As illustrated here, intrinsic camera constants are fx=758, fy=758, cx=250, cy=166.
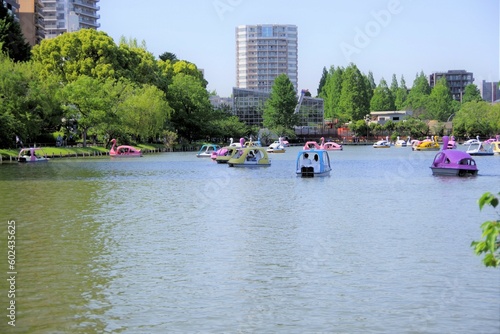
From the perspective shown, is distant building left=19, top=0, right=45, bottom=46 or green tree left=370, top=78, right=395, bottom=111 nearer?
distant building left=19, top=0, right=45, bottom=46

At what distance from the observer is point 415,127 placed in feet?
503

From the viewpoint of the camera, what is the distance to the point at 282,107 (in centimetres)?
15262

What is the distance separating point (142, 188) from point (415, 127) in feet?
398

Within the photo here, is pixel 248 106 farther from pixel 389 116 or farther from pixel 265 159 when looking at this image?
pixel 265 159

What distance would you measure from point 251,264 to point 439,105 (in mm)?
171801

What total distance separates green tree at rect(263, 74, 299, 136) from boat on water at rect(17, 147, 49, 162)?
280ft

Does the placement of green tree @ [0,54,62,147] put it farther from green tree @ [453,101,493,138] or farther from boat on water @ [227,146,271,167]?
green tree @ [453,101,493,138]

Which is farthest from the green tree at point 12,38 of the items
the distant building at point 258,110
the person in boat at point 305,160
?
the distant building at point 258,110

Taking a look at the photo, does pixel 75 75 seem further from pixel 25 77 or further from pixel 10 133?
pixel 10 133

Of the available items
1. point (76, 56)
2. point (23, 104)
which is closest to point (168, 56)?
point (76, 56)

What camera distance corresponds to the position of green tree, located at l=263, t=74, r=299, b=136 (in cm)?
15238

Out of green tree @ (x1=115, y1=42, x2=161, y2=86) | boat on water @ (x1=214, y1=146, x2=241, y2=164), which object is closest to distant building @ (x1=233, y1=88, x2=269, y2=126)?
green tree @ (x1=115, y1=42, x2=161, y2=86)

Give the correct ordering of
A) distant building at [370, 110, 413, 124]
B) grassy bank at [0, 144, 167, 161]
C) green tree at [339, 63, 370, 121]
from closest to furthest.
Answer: grassy bank at [0, 144, 167, 161] < green tree at [339, 63, 370, 121] < distant building at [370, 110, 413, 124]

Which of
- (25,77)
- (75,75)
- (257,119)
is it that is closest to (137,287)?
(25,77)
